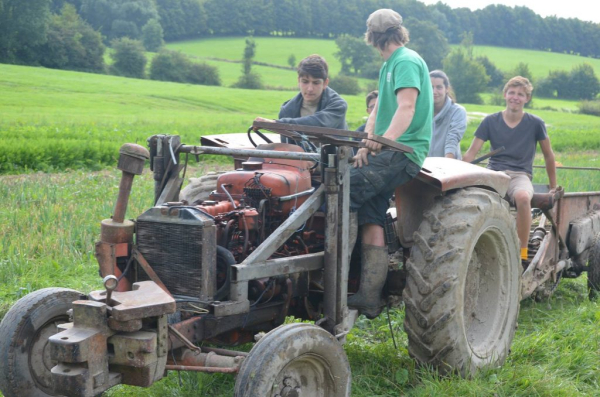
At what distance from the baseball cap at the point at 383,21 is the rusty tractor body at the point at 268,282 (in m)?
0.85

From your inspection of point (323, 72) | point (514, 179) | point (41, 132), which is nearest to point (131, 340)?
point (323, 72)

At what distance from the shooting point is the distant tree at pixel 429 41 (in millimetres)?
79562

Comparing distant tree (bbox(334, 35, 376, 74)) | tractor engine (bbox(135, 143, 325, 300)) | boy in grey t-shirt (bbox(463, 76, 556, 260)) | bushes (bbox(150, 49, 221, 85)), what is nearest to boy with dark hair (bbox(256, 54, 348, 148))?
tractor engine (bbox(135, 143, 325, 300))

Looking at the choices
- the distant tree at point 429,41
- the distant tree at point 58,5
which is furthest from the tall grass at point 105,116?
the distant tree at point 58,5

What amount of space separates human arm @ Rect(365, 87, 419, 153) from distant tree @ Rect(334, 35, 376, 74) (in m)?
72.3

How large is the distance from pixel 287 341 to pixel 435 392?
3.86 ft

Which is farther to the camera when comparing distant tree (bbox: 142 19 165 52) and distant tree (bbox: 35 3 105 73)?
distant tree (bbox: 142 19 165 52)

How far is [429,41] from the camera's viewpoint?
80.9 m

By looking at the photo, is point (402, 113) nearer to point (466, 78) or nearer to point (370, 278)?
point (370, 278)

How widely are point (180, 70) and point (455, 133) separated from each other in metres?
58.9

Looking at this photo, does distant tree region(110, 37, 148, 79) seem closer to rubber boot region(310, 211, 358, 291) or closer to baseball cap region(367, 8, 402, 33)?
baseball cap region(367, 8, 402, 33)

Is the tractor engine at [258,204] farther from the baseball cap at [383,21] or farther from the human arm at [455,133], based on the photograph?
the human arm at [455,133]

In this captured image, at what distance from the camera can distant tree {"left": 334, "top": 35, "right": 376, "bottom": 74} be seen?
75688 millimetres

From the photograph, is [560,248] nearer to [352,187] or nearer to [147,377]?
→ [352,187]
